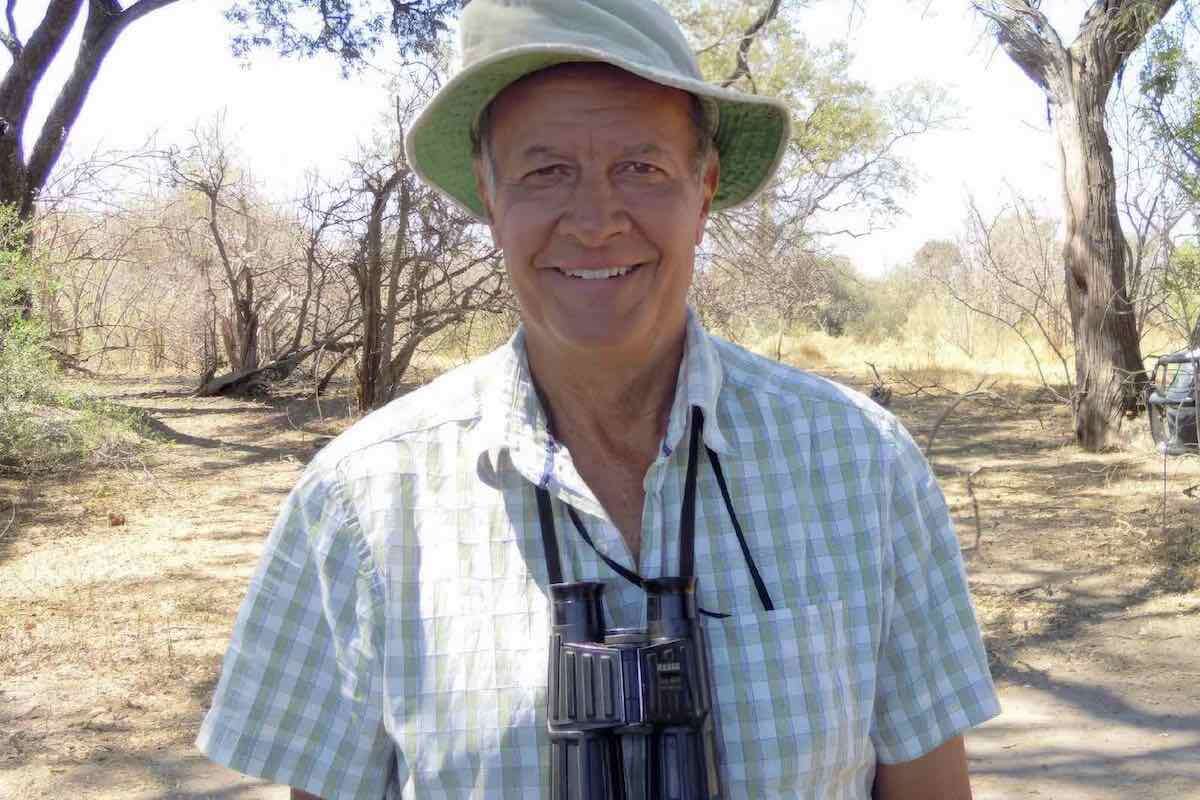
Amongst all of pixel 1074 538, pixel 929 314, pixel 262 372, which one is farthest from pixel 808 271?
pixel 929 314

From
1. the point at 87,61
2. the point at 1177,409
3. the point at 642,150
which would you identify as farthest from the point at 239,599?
the point at 87,61

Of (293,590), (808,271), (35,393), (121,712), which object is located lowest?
(121,712)

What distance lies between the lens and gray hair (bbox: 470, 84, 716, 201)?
154 centimetres

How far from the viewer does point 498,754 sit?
1.32 meters

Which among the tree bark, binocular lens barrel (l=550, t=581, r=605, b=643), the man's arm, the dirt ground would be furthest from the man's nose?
the tree bark

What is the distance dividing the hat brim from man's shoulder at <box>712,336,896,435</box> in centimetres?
31

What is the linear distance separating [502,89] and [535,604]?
67 cm

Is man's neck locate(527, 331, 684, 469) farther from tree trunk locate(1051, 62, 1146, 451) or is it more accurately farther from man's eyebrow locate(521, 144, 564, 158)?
tree trunk locate(1051, 62, 1146, 451)

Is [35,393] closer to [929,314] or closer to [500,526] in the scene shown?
[500,526]

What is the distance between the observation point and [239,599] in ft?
18.5

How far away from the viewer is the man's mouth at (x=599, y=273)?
1.46 meters

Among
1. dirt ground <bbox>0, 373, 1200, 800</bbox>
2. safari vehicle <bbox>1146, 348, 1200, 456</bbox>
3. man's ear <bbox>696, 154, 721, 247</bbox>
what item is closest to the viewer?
man's ear <bbox>696, 154, 721, 247</bbox>

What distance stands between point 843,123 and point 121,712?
18422mm

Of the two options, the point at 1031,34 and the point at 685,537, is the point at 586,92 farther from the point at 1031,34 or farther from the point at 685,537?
the point at 1031,34
